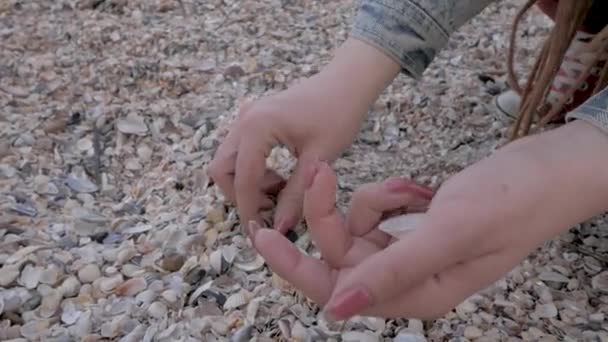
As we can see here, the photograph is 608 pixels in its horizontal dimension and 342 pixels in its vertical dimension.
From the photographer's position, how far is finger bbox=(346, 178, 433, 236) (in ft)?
2.66

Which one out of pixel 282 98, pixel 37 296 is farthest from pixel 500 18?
pixel 37 296

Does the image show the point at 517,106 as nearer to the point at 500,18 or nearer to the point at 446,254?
the point at 500,18

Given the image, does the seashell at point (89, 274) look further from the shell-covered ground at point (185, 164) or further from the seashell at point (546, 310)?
the seashell at point (546, 310)

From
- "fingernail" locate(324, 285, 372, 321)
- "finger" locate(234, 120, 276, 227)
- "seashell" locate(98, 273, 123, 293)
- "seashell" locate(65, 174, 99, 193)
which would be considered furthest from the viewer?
"seashell" locate(65, 174, 99, 193)

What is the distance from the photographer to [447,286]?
736mm

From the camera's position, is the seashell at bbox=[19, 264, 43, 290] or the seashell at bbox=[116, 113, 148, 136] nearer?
the seashell at bbox=[19, 264, 43, 290]

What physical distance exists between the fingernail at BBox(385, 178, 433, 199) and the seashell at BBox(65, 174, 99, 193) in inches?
23.9

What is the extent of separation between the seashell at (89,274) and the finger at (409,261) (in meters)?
0.45

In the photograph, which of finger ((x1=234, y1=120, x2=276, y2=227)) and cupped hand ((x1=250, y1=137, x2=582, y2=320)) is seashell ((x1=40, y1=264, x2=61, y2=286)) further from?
cupped hand ((x1=250, y1=137, x2=582, y2=320))

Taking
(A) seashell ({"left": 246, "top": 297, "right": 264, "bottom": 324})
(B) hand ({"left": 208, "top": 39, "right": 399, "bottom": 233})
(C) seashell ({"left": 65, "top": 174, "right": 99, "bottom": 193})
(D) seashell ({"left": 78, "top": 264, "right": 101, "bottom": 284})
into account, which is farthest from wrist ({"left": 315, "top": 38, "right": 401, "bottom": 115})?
(C) seashell ({"left": 65, "top": 174, "right": 99, "bottom": 193})

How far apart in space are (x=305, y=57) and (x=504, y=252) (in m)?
1.01

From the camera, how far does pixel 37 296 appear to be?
1.01 metres

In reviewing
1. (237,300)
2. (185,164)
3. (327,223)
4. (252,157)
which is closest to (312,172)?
(327,223)

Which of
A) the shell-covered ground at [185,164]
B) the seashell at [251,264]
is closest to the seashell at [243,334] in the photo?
the shell-covered ground at [185,164]
